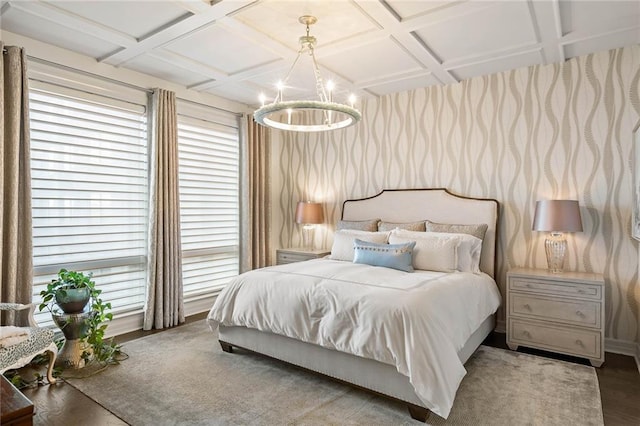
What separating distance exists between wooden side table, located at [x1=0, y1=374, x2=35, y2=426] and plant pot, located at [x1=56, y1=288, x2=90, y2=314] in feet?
4.84

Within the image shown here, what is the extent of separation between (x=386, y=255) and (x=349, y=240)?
637mm

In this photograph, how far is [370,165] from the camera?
15.9 feet

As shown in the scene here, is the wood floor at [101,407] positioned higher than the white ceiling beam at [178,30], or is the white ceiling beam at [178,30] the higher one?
the white ceiling beam at [178,30]

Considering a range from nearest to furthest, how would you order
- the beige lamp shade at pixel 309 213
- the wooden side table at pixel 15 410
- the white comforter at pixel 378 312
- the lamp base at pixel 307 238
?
the wooden side table at pixel 15 410 → the white comforter at pixel 378 312 → the beige lamp shade at pixel 309 213 → the lamp base at pixel 307 238

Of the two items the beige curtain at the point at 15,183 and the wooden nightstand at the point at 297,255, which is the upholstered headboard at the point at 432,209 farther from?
the beige curtain at the point at 15,183

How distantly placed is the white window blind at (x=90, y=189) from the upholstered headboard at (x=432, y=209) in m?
2.54

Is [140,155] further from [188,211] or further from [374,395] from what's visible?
[374,395]

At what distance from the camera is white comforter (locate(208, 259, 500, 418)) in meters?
2.20

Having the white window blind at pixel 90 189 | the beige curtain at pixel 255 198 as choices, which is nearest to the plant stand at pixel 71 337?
the white window blind at pixel 90 189

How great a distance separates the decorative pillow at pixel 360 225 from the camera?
14.8 ft

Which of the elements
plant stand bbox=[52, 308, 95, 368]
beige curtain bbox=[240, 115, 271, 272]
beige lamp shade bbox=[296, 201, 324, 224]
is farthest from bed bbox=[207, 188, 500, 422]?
beige curtain bbox=[240, 115, 271, 272]

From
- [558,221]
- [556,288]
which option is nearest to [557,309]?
[556,288]

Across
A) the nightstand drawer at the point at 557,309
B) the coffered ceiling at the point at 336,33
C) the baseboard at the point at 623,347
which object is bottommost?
the baseboard at the point at 623,347

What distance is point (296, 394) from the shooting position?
Result: 2.56 meters
